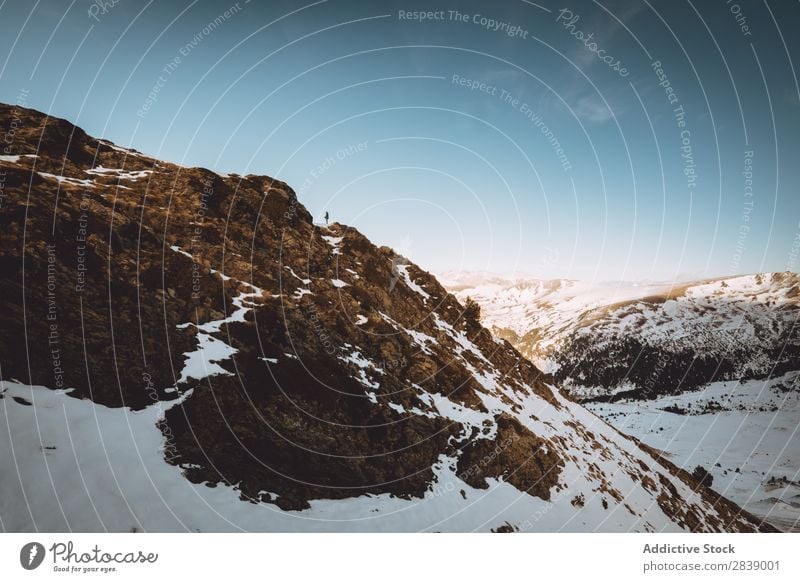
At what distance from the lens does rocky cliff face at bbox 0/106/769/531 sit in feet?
45.5

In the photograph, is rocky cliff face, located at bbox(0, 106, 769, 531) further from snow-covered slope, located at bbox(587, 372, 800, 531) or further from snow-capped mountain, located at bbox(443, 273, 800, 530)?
snow-capped mountain, located at bbox(443, 273, 800, 530)

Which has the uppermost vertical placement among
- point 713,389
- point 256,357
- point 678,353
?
point 678,353

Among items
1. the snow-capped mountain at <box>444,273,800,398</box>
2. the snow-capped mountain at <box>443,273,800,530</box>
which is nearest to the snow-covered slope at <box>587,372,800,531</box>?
the snow-capped mountain at <box>443,273,800,530</box>

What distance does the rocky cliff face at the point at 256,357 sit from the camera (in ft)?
45.5

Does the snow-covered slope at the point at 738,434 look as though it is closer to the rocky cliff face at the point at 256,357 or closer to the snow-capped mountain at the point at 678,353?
the snow-capped mountain at the point at 678,353

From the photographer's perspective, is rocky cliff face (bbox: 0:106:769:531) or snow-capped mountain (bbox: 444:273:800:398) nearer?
rocky cliff face (bbox: 0:106:769:531)

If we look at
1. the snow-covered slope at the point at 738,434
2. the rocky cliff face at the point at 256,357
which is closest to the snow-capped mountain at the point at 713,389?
the snow-covered slope at the point at 738,434

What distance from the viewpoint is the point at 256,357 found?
16875mm

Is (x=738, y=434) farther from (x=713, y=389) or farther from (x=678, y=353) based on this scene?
(x=678, y=353)

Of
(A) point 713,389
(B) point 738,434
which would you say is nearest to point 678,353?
(A) point 713,389

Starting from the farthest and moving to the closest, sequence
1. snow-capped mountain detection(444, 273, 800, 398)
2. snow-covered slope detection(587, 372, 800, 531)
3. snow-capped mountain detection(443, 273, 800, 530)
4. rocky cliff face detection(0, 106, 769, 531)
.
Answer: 1. snow-capped mountain detection(444, 273, 800, 398)
2. snow-capped mountain detection(443, 273, 800, 530)
3. snow-covered slope detection(587, 372, 800, 531)
4. rocky cliff face detection(0, 106, 769, 531)

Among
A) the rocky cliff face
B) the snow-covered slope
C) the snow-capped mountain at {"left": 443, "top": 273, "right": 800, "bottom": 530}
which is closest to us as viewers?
the rocky cliff face

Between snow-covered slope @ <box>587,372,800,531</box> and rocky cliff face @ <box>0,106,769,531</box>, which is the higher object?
rocky cliff face @ <box>0,106,769,531</box>
